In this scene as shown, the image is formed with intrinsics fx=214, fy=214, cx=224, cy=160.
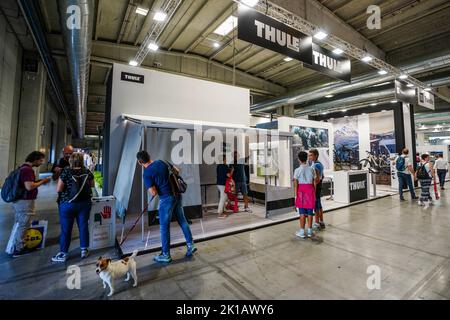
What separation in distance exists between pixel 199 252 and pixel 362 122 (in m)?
11.2

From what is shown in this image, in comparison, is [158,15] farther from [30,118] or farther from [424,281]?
[30,118]

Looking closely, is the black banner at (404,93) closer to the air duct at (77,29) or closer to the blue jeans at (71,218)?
the air duct at (77,29)

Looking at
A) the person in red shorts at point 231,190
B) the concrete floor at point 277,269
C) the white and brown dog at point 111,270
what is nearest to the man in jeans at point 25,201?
the concrete floor at point 277,269

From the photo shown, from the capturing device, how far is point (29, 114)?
802 cm

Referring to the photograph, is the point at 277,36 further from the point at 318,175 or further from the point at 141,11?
the point at 141,11

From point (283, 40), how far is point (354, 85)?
566 cm

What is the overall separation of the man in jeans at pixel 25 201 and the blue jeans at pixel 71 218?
476 millimetres

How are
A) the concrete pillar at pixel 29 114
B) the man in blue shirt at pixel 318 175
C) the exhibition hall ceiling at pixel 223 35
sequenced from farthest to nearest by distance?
the concrete pillar at pixel 29 114, the exhibition hall ceiling at pixel 223 35, the man in blue shirt at pixel 318 175

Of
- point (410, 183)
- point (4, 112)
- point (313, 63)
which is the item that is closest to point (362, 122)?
point (410, 183)

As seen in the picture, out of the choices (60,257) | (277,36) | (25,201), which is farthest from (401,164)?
(25,201)

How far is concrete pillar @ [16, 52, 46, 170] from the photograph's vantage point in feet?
25.8

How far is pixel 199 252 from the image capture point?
2900 millimetres

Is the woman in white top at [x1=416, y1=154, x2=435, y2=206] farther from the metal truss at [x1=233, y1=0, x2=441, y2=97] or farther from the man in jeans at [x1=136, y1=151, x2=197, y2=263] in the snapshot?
the man in jeans at [x1=136, y1=151, x2=197, y2=263]

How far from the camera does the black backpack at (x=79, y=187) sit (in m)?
2.57
